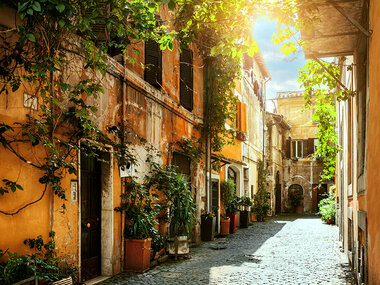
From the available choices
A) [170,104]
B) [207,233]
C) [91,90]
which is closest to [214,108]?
[170,104]

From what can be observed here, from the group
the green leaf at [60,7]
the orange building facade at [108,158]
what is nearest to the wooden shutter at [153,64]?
the orange building facade at [108,158]

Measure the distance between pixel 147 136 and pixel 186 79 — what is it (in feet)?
10.6

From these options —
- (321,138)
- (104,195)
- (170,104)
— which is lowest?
(104,195)

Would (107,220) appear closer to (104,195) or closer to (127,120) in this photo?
(104,195)

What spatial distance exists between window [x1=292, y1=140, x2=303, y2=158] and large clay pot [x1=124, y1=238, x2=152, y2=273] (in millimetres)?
24816

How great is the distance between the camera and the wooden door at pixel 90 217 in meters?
6.14

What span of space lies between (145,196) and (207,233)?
4642 millimetres

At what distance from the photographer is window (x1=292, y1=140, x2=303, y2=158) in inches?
1189

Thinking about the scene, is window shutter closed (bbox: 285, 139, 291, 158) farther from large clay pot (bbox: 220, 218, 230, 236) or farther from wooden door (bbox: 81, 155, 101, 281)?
wooden door (bbox: 81, 155, 101, 281)

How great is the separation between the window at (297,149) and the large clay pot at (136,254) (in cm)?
2482

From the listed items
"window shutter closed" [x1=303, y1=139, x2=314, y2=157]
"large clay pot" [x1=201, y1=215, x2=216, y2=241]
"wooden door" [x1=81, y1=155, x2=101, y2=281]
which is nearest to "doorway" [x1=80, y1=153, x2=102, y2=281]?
"wooden door" [x1=81, y1=155, x2=101, y2=281]

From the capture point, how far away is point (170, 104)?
30.6 ft

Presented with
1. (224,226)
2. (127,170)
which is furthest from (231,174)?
(127,170)

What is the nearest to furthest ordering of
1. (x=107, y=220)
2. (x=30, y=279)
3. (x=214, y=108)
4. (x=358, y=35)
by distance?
(x=30, y=279) < (x=358, y=35) < (x=107, y=220) < (x=214, y=108)
